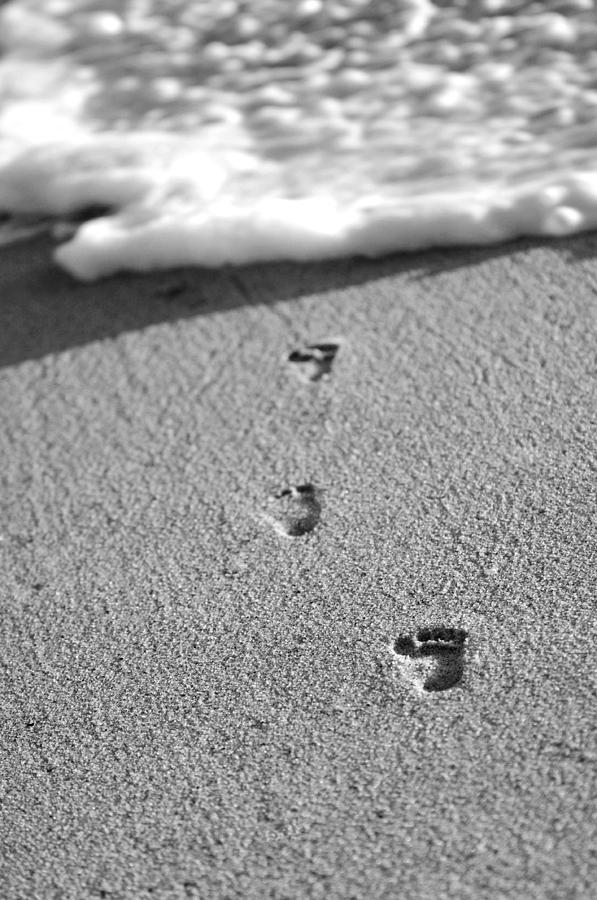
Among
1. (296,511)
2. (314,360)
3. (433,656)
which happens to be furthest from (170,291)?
(433,656)

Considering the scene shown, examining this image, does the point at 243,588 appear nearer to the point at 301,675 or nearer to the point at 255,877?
the point at 301,675

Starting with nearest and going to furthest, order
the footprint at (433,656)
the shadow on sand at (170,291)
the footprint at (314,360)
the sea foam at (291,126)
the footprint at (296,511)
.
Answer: the footprint at (433,656) < the footprint at (296,511) < the footprint at (314,360) < the shadow on sand at (170,291) < the sea foam at (291,126)

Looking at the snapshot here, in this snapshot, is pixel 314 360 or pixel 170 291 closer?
pixel 314 360

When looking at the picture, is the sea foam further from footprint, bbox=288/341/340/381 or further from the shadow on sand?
footprint, bbox=288/341/340/381

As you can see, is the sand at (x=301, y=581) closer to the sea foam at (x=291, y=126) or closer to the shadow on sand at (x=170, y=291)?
the shadow on sand at (x=170, y=291)

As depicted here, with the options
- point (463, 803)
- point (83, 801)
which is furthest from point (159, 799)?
point (463, 803)

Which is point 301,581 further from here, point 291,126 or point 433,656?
point 291,126

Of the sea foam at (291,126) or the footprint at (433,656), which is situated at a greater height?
the sea foam at (291,126)

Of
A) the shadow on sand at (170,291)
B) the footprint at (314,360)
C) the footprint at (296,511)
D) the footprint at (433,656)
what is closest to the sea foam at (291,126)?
the shadow on sand at (170,291)
